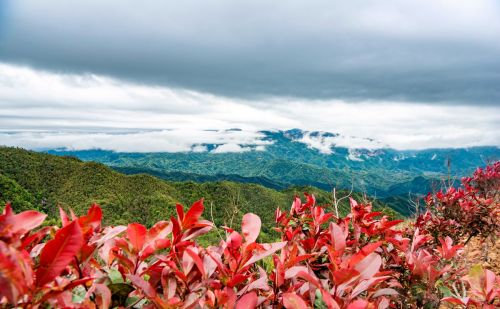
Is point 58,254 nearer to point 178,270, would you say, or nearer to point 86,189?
point 178,270

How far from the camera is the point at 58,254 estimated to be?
101cm

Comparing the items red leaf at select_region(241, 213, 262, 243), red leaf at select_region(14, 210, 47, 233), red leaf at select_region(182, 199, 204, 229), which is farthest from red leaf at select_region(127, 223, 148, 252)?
red leaf at select_region(241, 213, 262, 243)

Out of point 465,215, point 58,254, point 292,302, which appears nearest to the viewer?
point 58,254

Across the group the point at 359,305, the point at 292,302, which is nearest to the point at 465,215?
the point at 359,305

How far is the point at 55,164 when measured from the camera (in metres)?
83.4

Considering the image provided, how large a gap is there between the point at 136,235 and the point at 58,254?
48 cm

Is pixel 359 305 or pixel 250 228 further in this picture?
pixel 250 228

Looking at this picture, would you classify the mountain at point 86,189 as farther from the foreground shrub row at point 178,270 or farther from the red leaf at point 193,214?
the red leaf at point 193,214

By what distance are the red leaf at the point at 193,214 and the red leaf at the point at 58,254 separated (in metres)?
0.60

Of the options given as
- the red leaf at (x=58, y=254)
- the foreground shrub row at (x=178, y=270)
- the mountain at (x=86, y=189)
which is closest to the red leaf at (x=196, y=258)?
the foreground shrub row at (x=178, y=270)

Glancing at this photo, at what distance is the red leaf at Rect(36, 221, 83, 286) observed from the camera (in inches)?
39.2

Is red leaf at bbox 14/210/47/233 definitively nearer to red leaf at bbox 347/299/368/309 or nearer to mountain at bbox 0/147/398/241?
red leaf at bbox 347/299/368/309

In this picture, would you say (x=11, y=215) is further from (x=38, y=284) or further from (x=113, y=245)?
(x=113, y=245)

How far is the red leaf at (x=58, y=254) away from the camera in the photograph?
100cm
